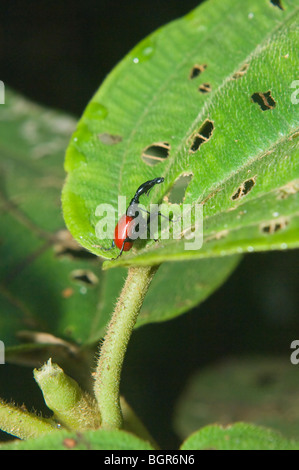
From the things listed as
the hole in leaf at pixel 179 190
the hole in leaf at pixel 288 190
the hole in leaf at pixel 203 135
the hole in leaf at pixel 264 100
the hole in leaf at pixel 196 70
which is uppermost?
the hole in leaf at pixel 196 70

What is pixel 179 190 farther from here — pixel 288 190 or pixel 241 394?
pixel 241 394

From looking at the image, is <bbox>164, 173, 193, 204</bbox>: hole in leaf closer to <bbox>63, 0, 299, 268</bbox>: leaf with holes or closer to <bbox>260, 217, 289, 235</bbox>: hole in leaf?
<bbox>63, 0, 299, 268</bbox>: leaf with holes

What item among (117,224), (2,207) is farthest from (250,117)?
(2,207)

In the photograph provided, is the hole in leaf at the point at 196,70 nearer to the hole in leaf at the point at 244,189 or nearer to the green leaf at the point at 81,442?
the hole in leaf at the point at 244,189

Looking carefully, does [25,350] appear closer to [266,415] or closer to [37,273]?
[37,273]

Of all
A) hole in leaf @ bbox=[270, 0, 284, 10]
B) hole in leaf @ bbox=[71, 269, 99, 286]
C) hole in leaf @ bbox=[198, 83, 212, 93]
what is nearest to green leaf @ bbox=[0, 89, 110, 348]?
hole in leaf @ bbox=[71, 269, 99, 286]

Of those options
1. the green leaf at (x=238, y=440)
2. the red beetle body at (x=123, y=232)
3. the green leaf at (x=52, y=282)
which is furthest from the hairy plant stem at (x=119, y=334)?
the green leaf at (x=52, y=282)

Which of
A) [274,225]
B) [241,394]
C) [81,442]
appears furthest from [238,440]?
[241,394]
